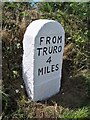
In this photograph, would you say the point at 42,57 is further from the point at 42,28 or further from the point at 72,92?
the point at 72,92

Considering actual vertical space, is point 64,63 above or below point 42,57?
below

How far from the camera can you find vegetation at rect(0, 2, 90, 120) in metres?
3.81

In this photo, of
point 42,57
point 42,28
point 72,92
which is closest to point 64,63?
point 72,92

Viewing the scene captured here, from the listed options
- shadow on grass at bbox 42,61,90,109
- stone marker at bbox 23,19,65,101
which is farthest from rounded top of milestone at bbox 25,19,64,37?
shadow on grass at bbox 42,61,90,109

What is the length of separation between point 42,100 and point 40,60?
53cm

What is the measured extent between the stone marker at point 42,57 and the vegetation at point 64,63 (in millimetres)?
151

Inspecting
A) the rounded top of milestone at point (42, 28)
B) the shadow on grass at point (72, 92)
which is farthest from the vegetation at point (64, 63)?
the rounded top of milestone at point (42, 28)

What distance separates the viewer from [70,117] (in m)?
3.73

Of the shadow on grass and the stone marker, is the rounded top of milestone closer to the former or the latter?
the stone marker

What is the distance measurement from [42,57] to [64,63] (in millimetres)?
935

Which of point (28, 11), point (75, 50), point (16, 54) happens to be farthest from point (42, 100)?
point (28, 11)

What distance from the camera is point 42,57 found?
3.90 m

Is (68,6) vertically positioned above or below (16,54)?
above

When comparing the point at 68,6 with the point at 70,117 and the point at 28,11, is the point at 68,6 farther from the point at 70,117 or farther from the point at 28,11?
the point at 70,117
